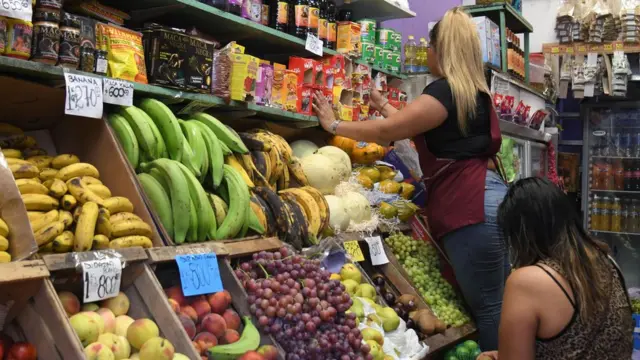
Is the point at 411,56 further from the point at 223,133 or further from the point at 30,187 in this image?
the point at 30,187

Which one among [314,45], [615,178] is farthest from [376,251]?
[615,178]

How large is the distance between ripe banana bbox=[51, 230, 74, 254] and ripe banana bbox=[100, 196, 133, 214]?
0.23 m

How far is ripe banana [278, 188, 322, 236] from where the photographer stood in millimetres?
3137

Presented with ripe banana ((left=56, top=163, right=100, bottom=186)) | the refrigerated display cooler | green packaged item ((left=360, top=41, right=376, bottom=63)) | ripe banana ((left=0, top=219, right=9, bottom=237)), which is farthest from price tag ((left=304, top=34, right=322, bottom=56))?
the refrigerated display cooler

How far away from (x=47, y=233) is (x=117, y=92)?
0.74 meters

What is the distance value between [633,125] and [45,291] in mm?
7601

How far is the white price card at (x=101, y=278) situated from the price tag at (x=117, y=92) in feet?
2.59

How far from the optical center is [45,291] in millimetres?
1750

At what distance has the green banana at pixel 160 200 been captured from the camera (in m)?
2.44

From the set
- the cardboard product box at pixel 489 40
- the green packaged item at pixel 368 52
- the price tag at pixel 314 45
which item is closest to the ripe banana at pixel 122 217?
the price tag at pixel 314 45

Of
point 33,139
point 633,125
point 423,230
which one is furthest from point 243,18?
point 633,125

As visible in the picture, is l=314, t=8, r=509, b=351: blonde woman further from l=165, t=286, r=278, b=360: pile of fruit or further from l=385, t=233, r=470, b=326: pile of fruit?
l=165, t=286, r=278, b=360: pile of fruit

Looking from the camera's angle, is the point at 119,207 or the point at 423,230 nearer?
the point at 119,207

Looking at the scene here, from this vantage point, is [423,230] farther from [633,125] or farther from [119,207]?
[633,125]
